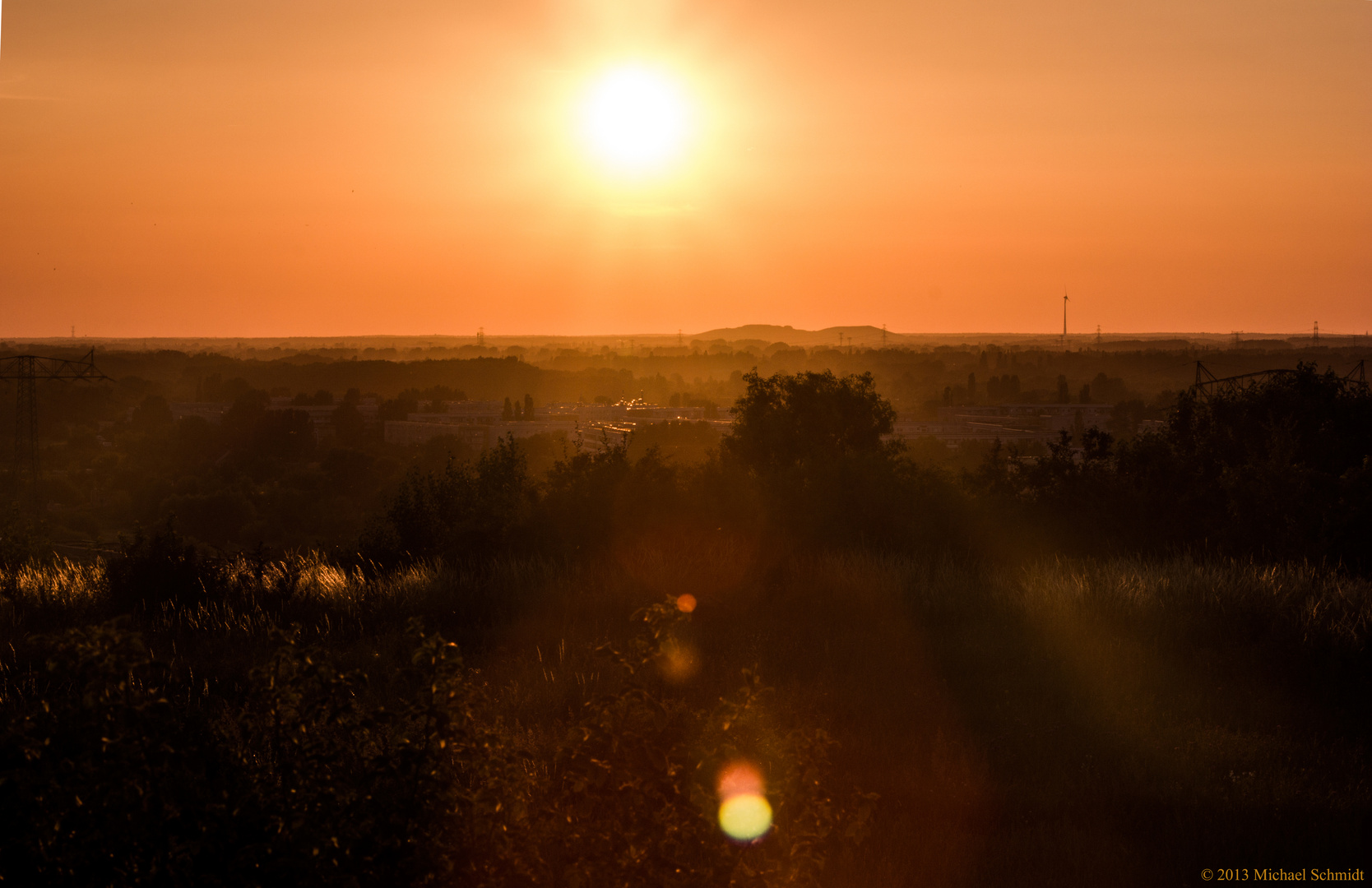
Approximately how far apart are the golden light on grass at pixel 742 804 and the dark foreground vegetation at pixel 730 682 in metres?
0.05

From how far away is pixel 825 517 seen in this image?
47.9 feet

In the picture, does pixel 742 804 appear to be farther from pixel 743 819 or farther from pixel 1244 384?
pixel 1244 384

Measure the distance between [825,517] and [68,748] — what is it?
11584 mm

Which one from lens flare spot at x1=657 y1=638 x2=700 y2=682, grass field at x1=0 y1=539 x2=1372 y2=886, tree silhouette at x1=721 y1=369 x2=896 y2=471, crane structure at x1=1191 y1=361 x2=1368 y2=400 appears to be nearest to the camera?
grass field at x1=0 y1=539 x2=1372 y2=886

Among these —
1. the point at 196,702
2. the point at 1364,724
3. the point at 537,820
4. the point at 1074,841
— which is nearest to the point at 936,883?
the point at 1074,841

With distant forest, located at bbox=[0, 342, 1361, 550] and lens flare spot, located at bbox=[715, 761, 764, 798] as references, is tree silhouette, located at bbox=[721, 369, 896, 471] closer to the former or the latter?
distant forest, located at bbox=[0, 342, 1361, 550]

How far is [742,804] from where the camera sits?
12.1ft

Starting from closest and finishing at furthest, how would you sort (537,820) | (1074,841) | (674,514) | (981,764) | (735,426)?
(537,820) < (1074,841) < (981,764) < (674,514) < (735,426)

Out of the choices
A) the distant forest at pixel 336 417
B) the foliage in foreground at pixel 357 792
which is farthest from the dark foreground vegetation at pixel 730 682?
the distant forest at pixel 336 417

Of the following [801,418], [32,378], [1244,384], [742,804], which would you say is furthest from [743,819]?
[32,378]

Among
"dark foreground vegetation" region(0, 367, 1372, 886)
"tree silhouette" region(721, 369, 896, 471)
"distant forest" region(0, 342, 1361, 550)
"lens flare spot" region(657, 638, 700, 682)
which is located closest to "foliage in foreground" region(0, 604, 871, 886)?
"dark foreground vegetation" region(0, 367, 1372, 886)

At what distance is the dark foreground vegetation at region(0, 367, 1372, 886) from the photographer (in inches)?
141

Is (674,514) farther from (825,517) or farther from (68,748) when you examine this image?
(68,748)

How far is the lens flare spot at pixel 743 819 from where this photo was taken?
12.0 feet
